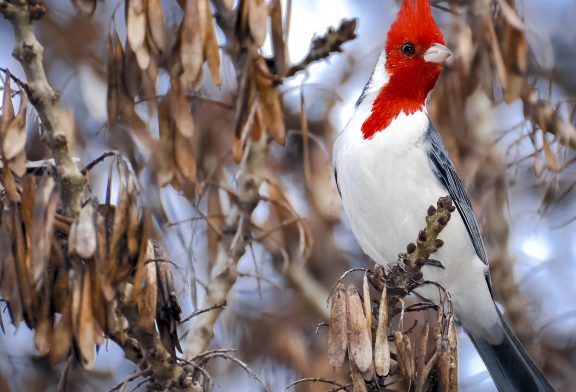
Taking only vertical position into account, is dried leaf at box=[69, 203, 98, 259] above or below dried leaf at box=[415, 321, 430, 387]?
above

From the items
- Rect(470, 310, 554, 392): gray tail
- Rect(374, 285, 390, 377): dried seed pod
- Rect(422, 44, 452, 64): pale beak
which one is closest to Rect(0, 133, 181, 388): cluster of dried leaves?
Rect(374, 285, 390, 377): dried seed pod

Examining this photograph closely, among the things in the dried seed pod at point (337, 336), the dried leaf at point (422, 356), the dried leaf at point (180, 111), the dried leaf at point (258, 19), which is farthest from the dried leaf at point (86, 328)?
the dried leaf at point (258, 19)

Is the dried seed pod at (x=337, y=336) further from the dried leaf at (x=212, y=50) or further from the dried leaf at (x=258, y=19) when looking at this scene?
the dried leaf at (x=258, y=19)

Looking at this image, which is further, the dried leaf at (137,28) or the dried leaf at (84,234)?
the dried leaf at (137,28)

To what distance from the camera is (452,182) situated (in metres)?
4.25

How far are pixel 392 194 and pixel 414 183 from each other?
0.11 meters

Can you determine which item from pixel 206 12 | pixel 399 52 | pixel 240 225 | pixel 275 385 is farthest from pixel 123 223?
pixel 275 385

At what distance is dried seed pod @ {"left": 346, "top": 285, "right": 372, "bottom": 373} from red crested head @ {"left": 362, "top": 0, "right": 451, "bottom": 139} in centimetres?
167

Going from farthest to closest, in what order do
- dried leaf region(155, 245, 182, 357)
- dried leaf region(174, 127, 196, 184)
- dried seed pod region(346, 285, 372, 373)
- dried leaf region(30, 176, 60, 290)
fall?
1. dried leaf region(174, 127, 196, 184)
2. dried leaf region(155, 245, 182, 357)
3. dried seed pod region(346, 285, 372, 373)
4. dried leaf region(30, 176, 60, 290)

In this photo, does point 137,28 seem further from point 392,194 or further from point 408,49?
point 408,49

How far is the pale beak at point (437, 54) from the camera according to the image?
420 cm

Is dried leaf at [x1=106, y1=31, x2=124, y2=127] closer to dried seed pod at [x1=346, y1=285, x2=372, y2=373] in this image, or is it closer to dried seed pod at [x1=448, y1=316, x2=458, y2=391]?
dried seed pod at [x1=346, y1=285, x2=372, y2=373]

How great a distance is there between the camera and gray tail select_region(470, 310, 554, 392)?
167 inches

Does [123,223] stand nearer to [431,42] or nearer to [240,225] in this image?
[240,225]
